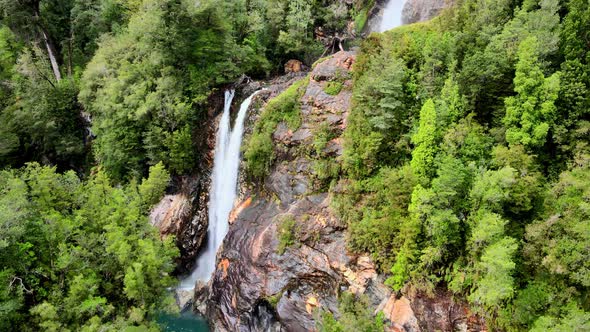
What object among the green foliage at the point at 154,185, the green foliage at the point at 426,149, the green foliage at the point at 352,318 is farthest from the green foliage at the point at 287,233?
the green foliage at the point at 154,185

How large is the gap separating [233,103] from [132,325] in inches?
658

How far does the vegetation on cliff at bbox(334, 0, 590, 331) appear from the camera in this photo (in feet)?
41.6

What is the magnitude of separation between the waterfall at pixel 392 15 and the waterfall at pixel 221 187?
12266 millimetres

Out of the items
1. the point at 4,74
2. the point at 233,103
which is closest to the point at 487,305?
the point at 233,103

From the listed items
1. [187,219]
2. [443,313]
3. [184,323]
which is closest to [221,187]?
[187,219]

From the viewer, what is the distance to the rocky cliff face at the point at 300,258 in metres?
16.2

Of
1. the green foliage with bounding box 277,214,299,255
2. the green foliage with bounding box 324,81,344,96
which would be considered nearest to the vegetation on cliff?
the green foliage with bounding box 277,214,299,255

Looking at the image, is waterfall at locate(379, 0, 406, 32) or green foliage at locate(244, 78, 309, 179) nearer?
green foliage at locate(244, 78, 309, 179)

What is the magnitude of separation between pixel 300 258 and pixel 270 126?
8631mm

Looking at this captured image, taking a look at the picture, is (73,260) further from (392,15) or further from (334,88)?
(392,15)

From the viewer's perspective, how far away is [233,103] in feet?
94.1

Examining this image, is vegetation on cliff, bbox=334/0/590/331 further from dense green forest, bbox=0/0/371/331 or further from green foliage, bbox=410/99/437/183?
dense green forest, bbox=0/0/371/331

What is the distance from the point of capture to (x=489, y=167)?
49.3 feet

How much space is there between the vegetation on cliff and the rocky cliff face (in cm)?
99
